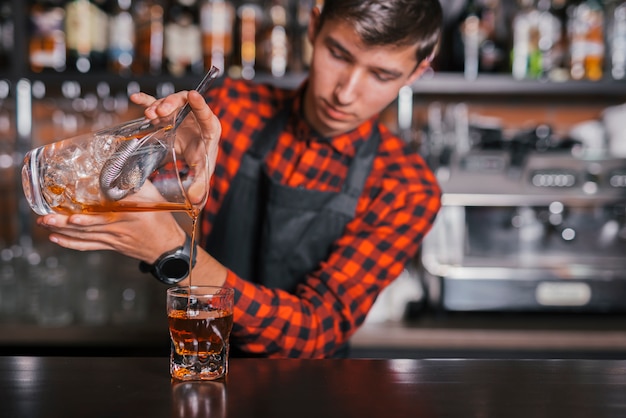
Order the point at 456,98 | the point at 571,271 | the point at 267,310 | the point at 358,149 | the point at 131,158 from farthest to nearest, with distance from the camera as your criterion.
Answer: the point at 456,98
the point at 571,271
the point at 358,149
the point at 267,310
the point at 131,158

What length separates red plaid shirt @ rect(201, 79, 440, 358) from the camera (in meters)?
1.31

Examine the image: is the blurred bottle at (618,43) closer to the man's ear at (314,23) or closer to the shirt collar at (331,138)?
the shirt collar at (331,138)

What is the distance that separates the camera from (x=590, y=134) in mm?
2492

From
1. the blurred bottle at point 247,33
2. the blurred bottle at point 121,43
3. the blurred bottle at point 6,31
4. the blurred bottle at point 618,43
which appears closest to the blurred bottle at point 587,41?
the blurred bottle at point 618,43

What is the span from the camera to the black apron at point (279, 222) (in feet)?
5.18

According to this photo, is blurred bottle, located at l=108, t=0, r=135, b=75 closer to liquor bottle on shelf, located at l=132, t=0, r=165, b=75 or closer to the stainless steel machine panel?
liquor bottle on shelf, located at l=132, t=0, r=165, b=75

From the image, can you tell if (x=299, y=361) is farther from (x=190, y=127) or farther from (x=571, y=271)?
(x=571, y=271)

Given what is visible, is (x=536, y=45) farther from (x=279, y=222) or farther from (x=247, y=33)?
(x=279, y=222)

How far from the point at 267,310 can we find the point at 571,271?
1.22 metres

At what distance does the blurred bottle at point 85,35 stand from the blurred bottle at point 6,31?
167mm

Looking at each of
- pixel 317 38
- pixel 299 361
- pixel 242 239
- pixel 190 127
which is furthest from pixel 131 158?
pixel 242 239

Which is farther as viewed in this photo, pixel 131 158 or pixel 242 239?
pixel 242 239

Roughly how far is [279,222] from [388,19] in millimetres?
482

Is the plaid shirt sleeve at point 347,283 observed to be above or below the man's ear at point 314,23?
below
